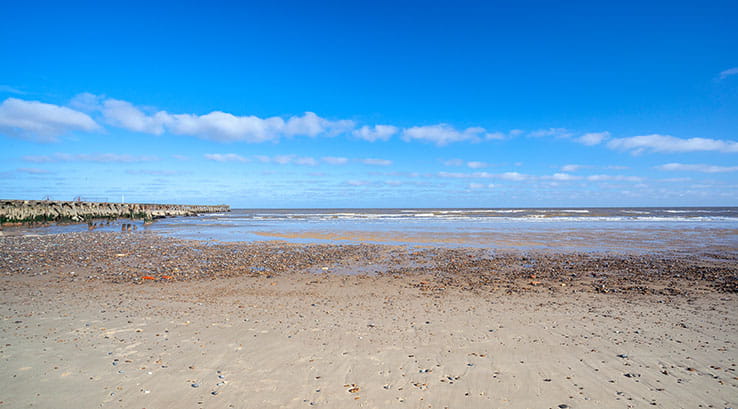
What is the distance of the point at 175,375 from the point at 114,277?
23.5ft

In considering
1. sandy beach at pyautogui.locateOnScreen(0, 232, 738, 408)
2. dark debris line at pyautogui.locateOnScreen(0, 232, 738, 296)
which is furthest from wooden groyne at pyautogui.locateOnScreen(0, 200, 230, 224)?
sandy beach at pyautogui.locateOnScreen(0, 232, 738, 408)

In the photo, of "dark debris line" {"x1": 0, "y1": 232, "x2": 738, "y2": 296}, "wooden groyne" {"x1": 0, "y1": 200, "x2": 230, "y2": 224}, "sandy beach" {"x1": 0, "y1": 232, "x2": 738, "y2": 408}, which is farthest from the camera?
"wooden groyne" {"x1": 0, "y1": 200, "x2": 230, "y2": 224}

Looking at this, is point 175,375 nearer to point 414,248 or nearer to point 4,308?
point 4,308

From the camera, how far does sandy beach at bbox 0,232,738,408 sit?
3.90m

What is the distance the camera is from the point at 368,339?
17.7 ft

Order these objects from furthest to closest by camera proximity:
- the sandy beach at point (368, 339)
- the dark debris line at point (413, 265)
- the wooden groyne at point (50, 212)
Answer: the wooden groyne at point (50, 212), the dark debris line at point (413, 265), the sandy beach at point (368, 339)

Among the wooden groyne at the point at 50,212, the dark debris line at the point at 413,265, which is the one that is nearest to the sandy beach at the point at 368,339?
the dark debris line at the point at 413,265

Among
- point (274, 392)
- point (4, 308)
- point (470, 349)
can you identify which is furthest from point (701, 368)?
point (4, 308)

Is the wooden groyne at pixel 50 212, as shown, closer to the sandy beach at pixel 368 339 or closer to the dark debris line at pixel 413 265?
the dark debris line at pixel 413 265

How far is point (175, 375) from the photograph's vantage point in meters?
4.25

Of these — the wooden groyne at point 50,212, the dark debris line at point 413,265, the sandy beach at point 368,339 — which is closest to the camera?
the sandy beach at point 368,339

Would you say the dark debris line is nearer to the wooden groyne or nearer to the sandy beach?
the sandy beach

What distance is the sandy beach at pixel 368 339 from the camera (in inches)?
154

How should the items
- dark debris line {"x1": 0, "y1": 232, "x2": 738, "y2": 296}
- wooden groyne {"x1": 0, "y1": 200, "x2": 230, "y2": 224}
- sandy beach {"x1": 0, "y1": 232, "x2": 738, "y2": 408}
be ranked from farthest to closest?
1. wooden groyne {"x1": 0, "y1": 200, "x2": 230, "y2": 224}
2. dark debris line {"x1": 0, "y1": 232, "x2": 738, "y2": 296}
3. sandy beach {"x1": 0, "y1": 232, "x2": 738, "y2": 408}
